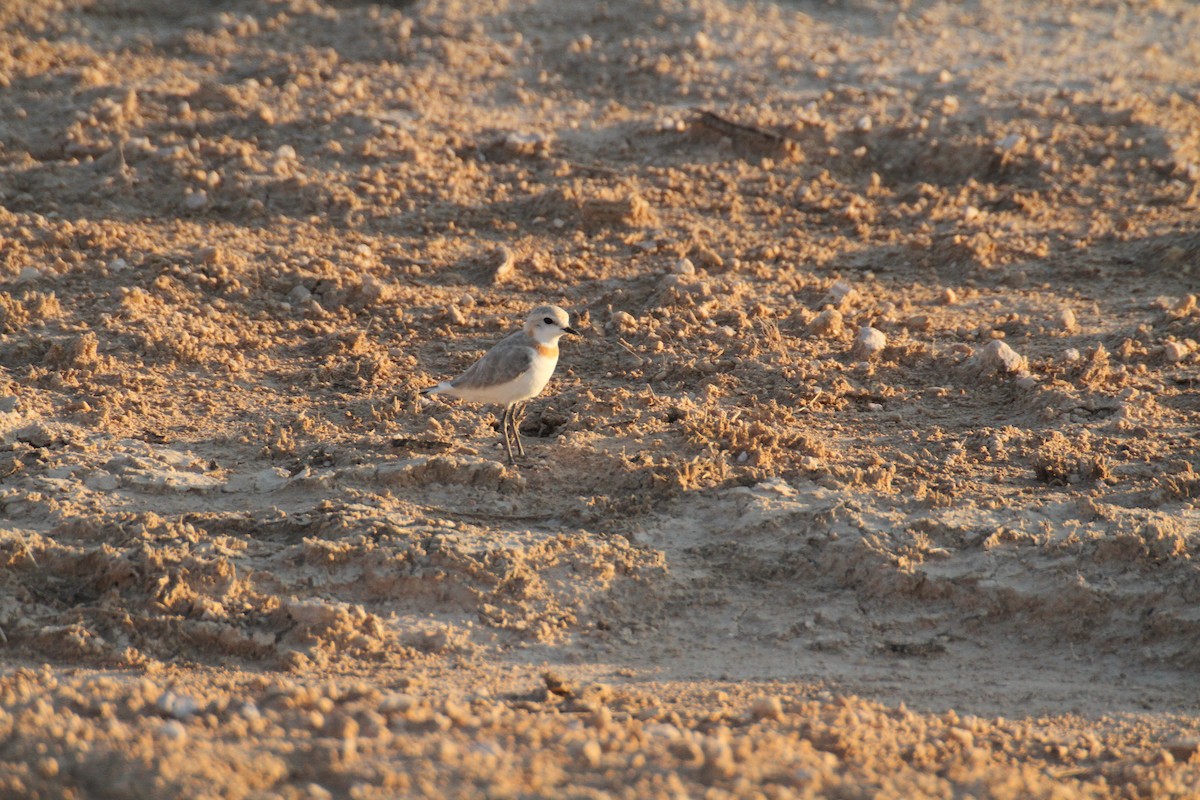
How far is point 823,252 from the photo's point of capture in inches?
340

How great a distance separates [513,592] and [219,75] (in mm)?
7571

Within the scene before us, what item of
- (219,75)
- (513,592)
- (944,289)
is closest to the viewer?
(513,592)

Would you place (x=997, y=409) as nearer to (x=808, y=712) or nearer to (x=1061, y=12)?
(x=808, y=712)

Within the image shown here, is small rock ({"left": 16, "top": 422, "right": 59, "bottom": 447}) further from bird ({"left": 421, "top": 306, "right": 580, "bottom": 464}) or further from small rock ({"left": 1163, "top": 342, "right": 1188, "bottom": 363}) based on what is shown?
small rock ({"left": 1163, "top": 342, "right": 1188, "bottom": 363})

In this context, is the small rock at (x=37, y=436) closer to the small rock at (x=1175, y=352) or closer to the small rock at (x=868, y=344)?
the small rock at (x=868, y=344)

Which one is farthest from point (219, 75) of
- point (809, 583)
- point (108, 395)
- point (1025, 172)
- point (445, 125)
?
point (809, 583)

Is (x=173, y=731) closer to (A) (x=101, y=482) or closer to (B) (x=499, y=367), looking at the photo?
(A) (x=101, y=482)

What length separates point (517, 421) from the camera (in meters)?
6.51

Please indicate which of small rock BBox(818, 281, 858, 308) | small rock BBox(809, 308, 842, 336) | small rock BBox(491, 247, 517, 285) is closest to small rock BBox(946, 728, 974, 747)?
small rock BBox(809, 308, 842, 336)

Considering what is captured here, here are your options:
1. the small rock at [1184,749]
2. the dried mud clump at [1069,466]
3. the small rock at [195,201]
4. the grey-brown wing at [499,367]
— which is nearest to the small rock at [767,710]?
the small rock at [1184,749]

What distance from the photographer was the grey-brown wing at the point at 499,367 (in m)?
6.03

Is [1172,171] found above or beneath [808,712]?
above

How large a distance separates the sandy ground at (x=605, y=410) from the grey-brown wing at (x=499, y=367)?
41cm

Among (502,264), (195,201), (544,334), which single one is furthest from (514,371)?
(195,201)
